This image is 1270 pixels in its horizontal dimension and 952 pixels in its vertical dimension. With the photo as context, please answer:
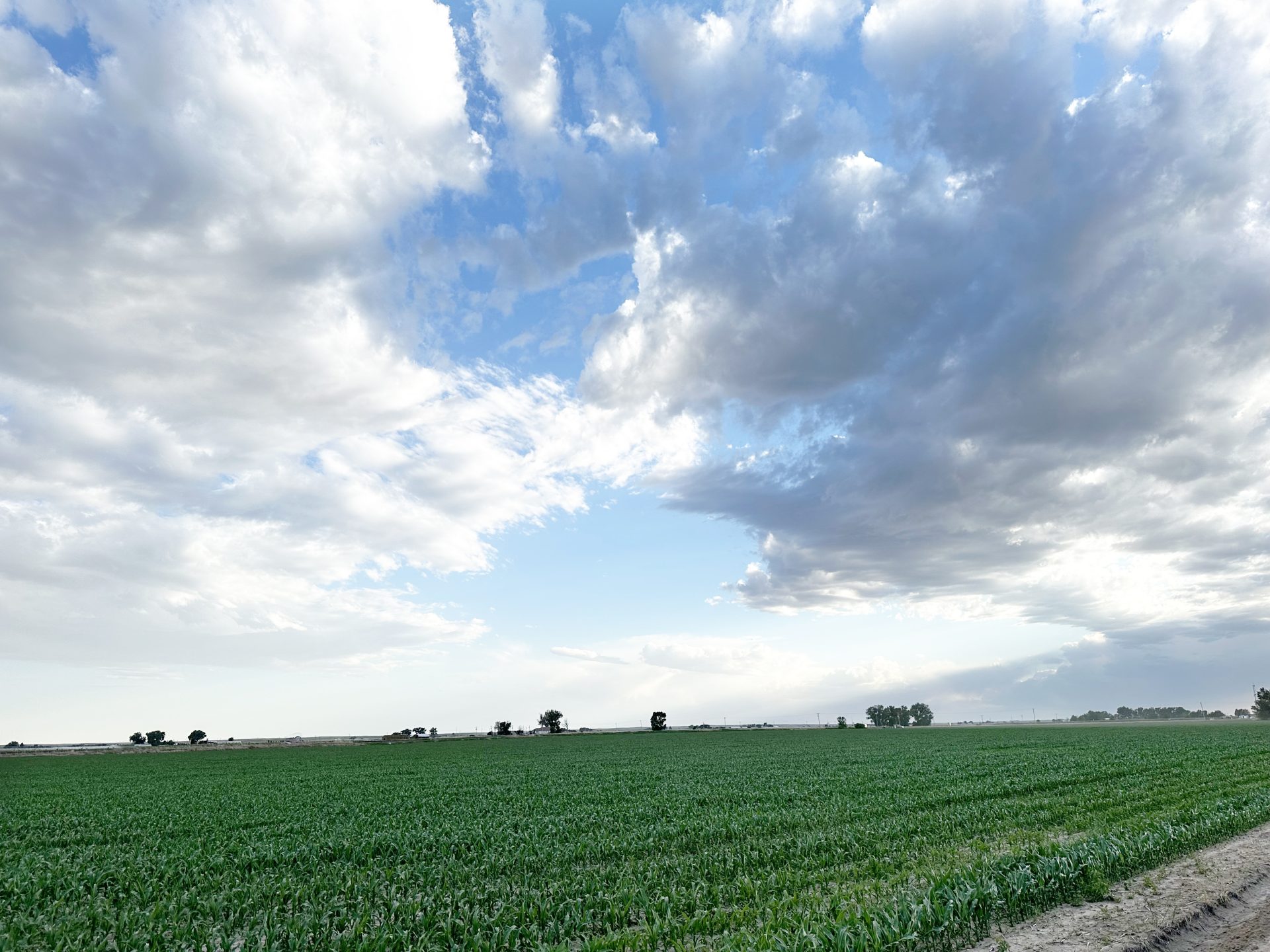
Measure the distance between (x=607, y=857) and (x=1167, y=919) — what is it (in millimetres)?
10994

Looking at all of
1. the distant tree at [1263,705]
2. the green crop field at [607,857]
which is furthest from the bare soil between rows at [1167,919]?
the distant tree at [1263,705]

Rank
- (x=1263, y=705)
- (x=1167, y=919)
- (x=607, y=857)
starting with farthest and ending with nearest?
(x=1263, y=705) < (x=607, y=857) < (x=1167, y=919)

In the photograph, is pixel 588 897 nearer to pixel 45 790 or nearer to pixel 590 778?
pixel 590 778

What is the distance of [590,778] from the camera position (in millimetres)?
39719

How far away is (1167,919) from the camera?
36.9 ft

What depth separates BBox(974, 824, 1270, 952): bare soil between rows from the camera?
10.4 meters

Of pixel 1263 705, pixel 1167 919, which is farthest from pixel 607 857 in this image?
pixel 1263 705

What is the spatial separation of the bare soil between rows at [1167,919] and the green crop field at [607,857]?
1.54ft

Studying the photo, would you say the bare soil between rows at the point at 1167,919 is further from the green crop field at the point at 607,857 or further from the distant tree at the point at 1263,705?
the distant tree at the point at 1263,705

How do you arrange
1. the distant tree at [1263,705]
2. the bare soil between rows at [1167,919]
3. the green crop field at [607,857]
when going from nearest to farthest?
1. the bare soil between rows at [1167,919]
2. the green crop field at [607,857]
3. the distant tree at [1263,705]

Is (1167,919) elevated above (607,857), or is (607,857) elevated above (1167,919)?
(607,857)

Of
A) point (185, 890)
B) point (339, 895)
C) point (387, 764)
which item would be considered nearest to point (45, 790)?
point (387, 764)

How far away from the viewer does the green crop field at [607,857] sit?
37.1 feet

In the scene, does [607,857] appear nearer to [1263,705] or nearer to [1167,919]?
[1167,919]
